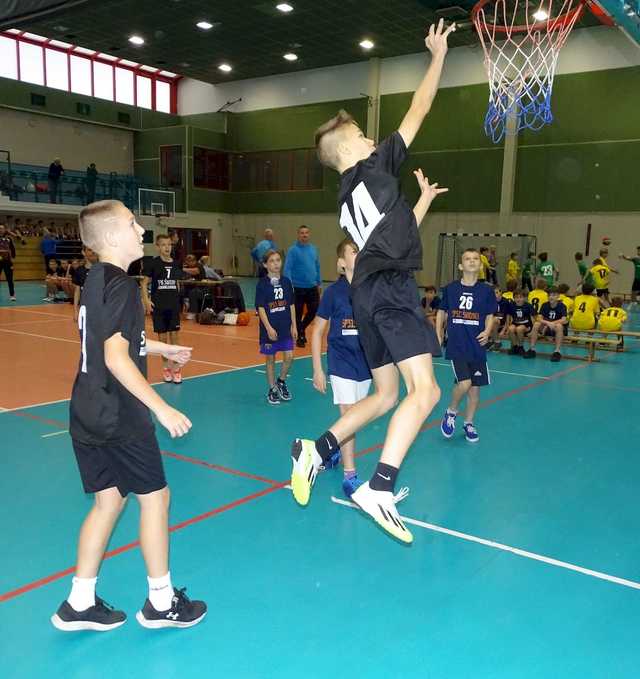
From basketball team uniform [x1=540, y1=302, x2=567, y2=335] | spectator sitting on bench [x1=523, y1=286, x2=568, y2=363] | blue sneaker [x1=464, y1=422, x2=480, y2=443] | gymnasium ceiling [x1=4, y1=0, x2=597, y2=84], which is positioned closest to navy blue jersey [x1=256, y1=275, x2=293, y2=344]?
blue sneaker [x1=464, y1=422, x2=480, y2=443]

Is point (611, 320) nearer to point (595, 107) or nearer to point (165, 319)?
point (165, 319)

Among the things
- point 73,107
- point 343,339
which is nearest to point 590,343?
point 343,339

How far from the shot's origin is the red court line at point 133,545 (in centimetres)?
318

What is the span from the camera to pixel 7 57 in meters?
27.9

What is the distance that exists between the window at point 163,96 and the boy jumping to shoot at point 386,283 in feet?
110

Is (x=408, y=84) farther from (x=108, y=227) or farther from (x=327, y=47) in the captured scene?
(x=108, y=227)

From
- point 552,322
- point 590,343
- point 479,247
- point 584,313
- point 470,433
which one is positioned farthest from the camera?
point 479,247

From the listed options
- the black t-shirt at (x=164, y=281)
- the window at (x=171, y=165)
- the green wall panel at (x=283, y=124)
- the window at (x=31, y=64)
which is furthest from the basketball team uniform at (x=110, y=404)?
the window at (x=31, y=64)

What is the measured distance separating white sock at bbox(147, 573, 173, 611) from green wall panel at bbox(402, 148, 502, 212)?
24696mm

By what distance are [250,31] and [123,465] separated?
2489cm

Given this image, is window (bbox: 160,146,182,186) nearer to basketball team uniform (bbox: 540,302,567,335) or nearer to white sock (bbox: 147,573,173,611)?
basketball team uniform (bbox: 540,302,567,335)

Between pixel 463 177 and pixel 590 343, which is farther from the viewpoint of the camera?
pixel 463 177

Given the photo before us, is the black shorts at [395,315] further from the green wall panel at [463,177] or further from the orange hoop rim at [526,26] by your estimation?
the green wall panel at [463,177]

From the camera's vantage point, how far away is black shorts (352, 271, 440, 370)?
9.43 ft
